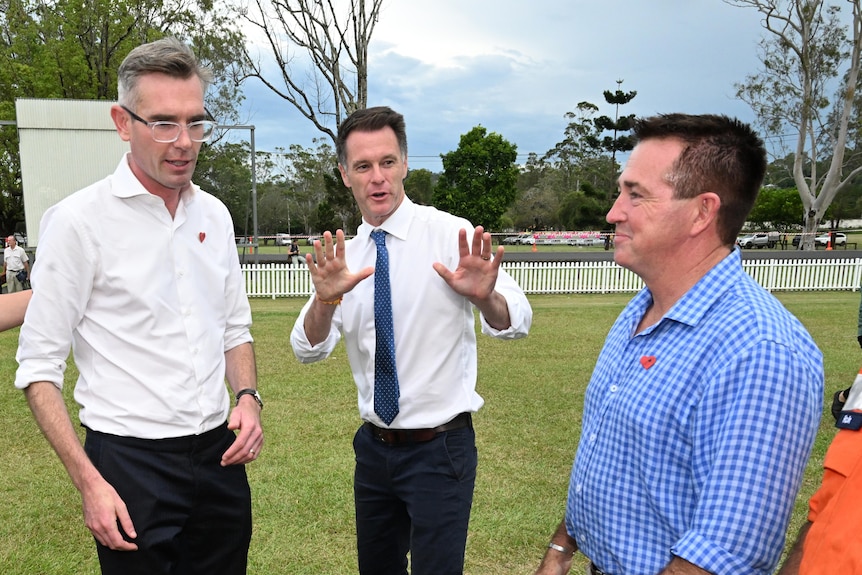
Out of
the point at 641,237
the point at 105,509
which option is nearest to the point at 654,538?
the point at 641,237

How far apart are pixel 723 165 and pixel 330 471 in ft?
14.4

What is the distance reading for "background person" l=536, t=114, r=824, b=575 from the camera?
1.36 meters

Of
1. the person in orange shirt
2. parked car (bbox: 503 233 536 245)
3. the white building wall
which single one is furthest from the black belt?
parked car (bbox: 503 233 536 245)

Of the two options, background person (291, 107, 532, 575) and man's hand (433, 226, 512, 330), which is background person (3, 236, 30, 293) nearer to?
background person (291, 107, 532, 575)

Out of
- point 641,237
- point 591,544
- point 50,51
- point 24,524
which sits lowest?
point 24,524

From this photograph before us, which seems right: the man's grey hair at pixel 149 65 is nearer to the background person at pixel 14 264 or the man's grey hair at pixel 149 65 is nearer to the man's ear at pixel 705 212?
the man's ear at pixel 705 212

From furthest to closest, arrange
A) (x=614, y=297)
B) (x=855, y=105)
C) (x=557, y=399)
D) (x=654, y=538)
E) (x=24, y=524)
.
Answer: (x=855, y=105) → (x=614, y=297) → (x=557, y=399) → (x=24, y=524) → (x=654, y=538)

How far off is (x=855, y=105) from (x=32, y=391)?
41.1 metres

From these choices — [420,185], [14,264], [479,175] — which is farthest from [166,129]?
[420,185]

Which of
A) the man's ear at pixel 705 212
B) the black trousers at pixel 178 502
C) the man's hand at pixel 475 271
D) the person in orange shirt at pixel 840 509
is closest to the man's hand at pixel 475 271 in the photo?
the man's hand at pixel 475 271

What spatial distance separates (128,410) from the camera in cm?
213

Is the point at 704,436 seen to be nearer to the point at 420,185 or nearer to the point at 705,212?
the point at 705,212

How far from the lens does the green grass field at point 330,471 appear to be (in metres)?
3.95

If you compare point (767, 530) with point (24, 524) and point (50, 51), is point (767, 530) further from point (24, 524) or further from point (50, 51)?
point (50, 51)
